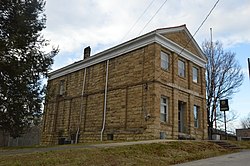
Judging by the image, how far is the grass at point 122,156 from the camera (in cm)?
908

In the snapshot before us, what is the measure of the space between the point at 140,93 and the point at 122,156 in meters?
8.02

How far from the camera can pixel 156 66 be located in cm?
1772

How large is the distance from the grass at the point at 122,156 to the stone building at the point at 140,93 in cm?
402

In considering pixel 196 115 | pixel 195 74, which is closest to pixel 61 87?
pixel 195 74

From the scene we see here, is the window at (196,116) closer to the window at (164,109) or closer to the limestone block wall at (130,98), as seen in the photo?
the limestone block wall at (130,98)

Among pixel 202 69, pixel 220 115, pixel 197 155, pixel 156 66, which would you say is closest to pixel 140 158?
pixel 197 155

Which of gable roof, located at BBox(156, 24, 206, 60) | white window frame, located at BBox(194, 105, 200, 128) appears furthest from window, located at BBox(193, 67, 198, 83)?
white window frame, located at BBox(194, 105, 200, 128)

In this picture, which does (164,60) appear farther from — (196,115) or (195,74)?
(196,115)

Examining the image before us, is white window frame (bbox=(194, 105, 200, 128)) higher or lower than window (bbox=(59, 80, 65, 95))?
lower

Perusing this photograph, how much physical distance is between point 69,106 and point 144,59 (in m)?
9.44

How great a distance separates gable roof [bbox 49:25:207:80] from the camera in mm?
18516

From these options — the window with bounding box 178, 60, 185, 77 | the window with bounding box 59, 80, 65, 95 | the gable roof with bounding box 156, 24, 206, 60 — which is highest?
the gable roof with bounding box 156, 24, 206, 60

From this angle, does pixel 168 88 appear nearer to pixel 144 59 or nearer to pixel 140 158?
pixel 144 59

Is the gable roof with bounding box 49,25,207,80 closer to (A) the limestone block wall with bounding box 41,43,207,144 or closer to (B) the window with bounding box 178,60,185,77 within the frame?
(A) the limestone block wall with bounding box 41,43,207,144
